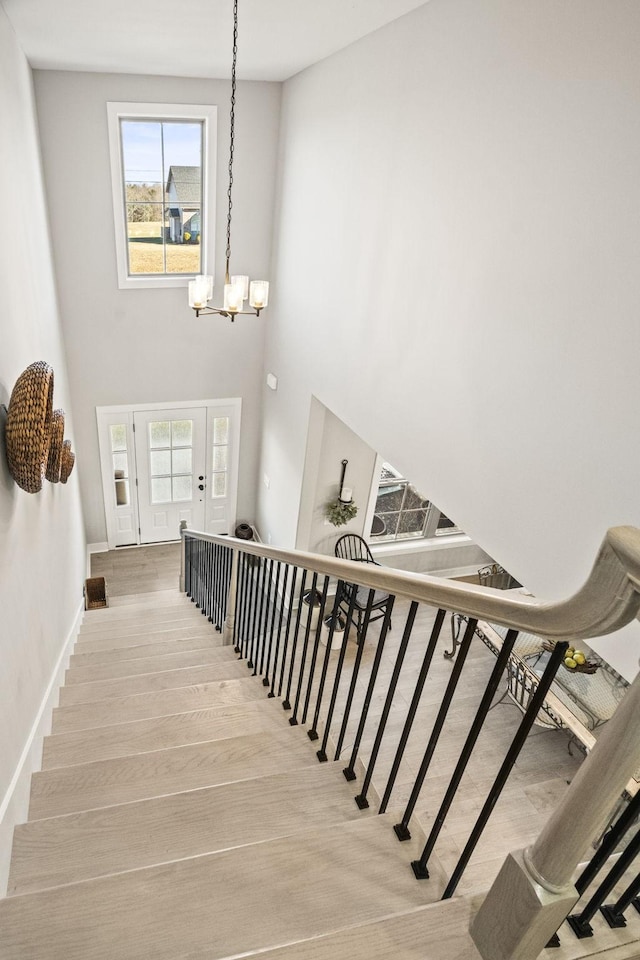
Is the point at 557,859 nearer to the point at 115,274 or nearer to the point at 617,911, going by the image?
the point at 617,911

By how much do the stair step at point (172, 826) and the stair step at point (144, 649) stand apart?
6.04 ft

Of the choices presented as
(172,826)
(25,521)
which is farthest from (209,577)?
(172,826)

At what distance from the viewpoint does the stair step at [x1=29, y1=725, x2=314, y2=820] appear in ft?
6.70

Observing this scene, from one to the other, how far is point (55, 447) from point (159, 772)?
2037 mm

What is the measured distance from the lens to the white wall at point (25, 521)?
7.71 feet

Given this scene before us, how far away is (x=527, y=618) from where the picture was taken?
1.02 metres

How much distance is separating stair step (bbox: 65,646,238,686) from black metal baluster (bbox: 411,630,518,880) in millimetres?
2173

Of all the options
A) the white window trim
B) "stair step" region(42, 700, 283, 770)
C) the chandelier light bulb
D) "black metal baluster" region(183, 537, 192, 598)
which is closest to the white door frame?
the white window trim

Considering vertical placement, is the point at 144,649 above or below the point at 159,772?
below

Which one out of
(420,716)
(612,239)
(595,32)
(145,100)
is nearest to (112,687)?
(420,716)

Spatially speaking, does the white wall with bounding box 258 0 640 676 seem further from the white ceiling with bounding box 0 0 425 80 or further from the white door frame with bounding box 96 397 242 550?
the white door frame with bounding box 96 397 242 550

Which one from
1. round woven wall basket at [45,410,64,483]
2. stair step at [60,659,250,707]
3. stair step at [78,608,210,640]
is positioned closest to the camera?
stair step at [60,659,250,707]

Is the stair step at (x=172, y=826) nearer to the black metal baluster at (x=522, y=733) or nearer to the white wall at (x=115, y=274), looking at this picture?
the black metal baluster at (x=522, y=733)

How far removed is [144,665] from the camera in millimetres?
3389
